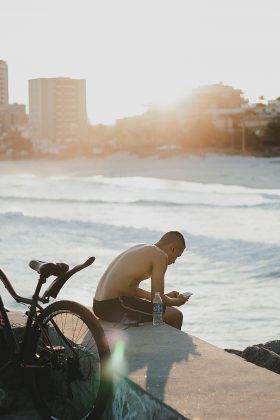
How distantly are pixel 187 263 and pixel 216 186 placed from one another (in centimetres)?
4079

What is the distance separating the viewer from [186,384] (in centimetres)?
403

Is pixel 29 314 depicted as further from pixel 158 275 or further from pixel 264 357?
pixel 264 357

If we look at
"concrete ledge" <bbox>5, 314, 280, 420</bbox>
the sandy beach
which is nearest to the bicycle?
"concrete ledge" <bbox>5, 314, 280, 420</bbox>

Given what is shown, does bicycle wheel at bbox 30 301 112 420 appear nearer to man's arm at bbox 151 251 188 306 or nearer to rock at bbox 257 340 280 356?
man's arm at bbox 151 251 188 306

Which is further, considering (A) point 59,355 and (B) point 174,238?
(B) point 174,238

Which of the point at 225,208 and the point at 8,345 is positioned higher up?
the point at 8,345

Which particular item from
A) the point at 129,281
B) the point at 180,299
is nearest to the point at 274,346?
the point at 180,299

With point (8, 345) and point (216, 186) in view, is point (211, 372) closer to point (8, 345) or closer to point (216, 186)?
point (8, 345)

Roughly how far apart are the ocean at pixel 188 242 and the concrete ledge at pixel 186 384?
5.97 metres

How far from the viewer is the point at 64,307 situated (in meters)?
4.15

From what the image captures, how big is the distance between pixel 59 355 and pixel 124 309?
1422mm

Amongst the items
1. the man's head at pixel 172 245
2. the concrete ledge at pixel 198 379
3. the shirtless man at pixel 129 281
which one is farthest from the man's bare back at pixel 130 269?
the concrete ledge at pixel 198 379

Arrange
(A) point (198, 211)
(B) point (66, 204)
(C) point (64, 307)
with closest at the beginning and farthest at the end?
(C) point (64, 307)
(A) point (198, 211)
(B) point (66, 204)

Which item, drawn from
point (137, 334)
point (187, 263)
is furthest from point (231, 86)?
point (137, 334)
